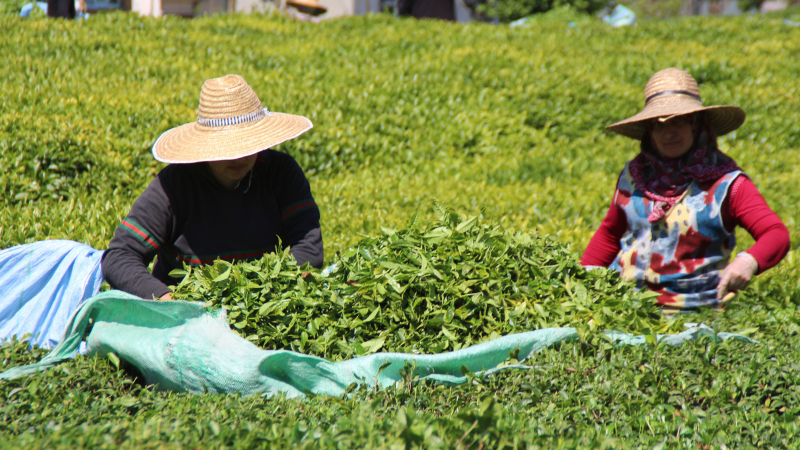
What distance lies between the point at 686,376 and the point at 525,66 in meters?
6.85

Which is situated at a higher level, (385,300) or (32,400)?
(385,300)

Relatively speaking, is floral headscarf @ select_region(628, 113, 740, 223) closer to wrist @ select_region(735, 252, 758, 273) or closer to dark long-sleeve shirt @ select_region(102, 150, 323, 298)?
wrist @ select_region(735, 252, 758, 273)

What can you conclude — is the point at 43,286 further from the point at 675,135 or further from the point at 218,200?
the point at 675,135

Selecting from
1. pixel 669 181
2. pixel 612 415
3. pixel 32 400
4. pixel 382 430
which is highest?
pixel 669 181

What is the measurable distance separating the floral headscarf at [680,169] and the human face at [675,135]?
0.10 feet

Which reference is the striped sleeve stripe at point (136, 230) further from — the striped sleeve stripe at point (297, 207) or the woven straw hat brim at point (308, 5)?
the woven straw hat brim at point (308, 5)

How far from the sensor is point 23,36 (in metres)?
8.20

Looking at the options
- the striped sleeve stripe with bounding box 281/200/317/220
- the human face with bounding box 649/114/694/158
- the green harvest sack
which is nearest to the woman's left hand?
the green harvest sack

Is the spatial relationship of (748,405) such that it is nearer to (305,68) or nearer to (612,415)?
(612,415)

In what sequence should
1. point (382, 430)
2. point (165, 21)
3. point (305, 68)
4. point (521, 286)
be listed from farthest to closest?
point (165, 21), point (305, 68), point (521, 286), point (382, 430)

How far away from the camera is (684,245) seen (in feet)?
10.3

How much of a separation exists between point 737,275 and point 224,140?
2.33 m

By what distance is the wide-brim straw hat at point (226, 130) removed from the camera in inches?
110

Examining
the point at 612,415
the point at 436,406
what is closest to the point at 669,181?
the point at 612,415
